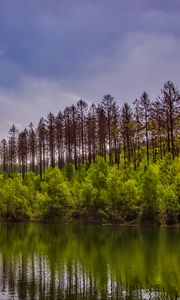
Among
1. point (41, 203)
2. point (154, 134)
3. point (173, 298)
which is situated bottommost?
point (173, 298)

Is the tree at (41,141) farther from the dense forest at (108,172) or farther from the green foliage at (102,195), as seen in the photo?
the green foliage at (102,195)

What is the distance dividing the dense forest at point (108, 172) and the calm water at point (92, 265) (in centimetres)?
926

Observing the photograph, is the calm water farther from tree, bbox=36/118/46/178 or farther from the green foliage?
tree, bbox=36/118/46/178

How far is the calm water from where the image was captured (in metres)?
27.6

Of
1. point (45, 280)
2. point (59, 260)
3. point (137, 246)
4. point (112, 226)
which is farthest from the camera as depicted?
point (112, 226)

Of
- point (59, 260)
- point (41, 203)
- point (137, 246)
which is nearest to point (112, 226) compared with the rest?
point (41, 203)

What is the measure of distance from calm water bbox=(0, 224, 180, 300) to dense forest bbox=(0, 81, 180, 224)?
365 inches

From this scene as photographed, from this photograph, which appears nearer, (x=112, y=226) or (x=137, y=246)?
(x=137, y=246)

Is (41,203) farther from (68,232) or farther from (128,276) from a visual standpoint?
(128,276)

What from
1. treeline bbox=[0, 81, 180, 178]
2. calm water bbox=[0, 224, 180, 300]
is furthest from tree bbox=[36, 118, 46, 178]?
calm water bbox=[0, 224, 180, 300]

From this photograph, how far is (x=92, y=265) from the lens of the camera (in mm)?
36812

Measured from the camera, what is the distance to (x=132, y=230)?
63.1 m

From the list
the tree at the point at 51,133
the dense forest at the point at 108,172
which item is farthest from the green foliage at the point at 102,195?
the tree at the point at 51,133

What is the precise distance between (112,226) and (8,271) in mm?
36842
